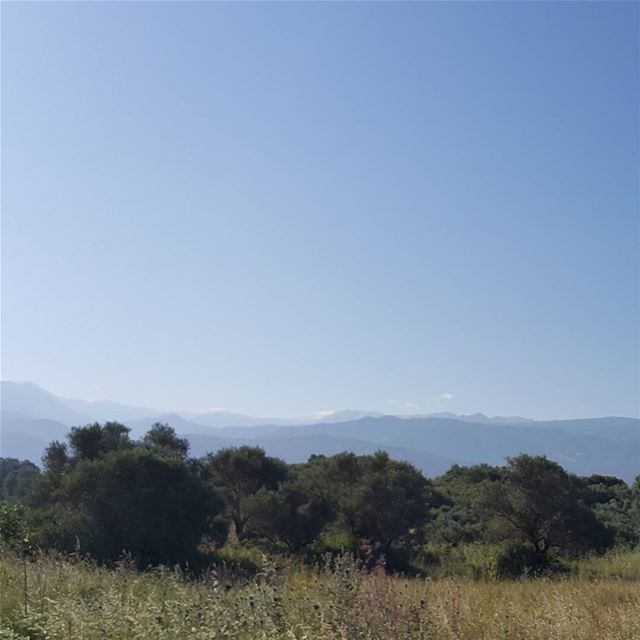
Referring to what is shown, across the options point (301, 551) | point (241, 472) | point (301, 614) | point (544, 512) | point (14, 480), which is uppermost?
point (301, 614)

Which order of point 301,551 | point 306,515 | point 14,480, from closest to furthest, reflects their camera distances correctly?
point 301,551 → point 306,515 → point 14,480

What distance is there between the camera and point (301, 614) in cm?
565

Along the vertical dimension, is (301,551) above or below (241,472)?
below

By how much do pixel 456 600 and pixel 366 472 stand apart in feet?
55.7

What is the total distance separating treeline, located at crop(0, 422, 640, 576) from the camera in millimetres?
17391

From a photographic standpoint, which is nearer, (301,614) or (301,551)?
(301,614)

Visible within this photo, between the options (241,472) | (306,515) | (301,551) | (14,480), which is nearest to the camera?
(301,551)

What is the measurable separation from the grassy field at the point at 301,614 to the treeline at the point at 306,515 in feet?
23.9

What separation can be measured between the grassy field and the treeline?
7291 mm

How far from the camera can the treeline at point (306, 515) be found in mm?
17391

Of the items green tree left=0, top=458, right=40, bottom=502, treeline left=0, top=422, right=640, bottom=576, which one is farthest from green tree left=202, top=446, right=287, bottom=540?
green tree left=0, top=458, right=40, bottom=502

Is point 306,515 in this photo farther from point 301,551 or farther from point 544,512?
point 544,512

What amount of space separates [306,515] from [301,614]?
59.6ft

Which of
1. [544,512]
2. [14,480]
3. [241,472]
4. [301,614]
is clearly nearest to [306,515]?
[241,472]
